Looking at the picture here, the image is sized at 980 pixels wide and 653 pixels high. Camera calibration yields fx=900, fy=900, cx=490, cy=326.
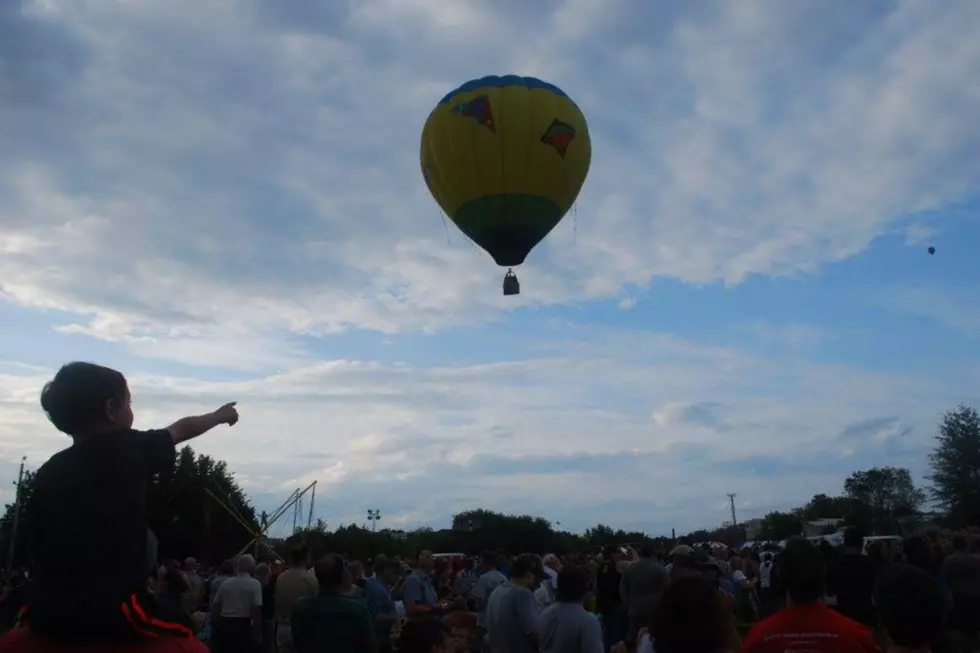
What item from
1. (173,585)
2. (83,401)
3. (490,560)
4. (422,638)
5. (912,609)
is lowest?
(422,638)

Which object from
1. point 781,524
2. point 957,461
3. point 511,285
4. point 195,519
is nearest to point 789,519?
point 781,524

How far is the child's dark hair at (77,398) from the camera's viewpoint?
263 cm

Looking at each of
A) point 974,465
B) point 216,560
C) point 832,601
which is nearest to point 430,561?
point 832,601

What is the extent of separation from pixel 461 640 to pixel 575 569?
6.14ft

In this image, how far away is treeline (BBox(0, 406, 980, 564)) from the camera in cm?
5306

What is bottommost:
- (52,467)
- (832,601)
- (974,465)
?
(832,601)

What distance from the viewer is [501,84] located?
16.1 metres

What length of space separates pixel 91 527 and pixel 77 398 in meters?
0.41

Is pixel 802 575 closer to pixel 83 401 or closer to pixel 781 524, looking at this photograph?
pixel 83 401

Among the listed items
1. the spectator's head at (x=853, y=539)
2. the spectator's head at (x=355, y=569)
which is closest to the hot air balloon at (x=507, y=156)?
the spectator's head at (x=355, y=569)

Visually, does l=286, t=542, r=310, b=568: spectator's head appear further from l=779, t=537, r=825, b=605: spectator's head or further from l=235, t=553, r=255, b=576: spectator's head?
l=779, t=537, r=825, b=605: spectator's head

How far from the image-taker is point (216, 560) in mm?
55875

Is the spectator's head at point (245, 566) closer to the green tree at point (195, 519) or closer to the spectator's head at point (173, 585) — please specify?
the spectator's head at point (173, 585)

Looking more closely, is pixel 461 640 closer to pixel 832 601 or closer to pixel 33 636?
pixel 33 636
